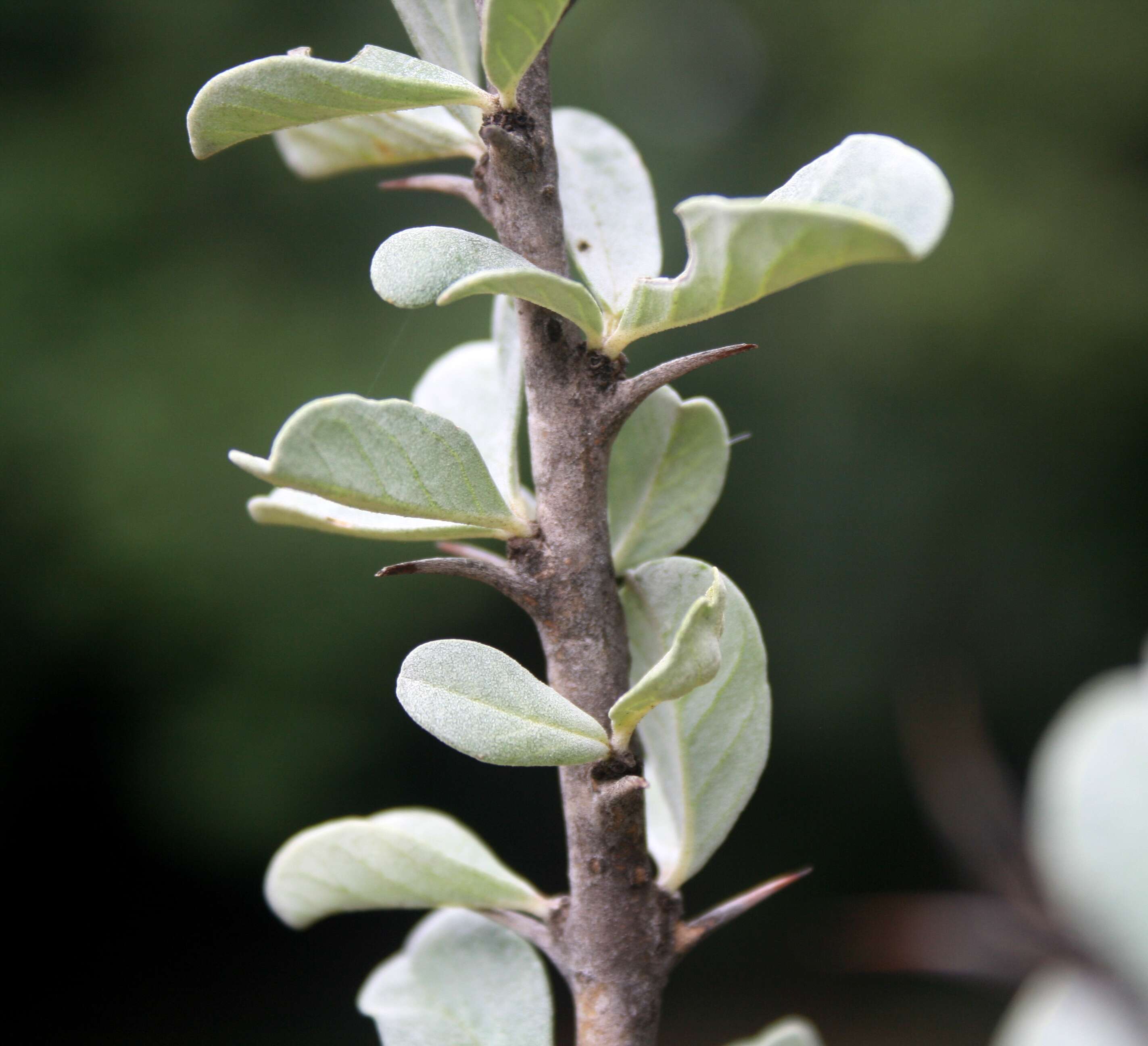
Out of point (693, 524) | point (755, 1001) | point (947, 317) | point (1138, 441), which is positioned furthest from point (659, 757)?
point (755, 1001)

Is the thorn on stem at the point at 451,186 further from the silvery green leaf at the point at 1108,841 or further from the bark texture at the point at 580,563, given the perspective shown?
the silvery green leaf at the point at 1108,841

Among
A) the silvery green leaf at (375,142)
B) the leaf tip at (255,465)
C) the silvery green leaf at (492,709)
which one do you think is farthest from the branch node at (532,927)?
the silvery green leaf at (375,142)

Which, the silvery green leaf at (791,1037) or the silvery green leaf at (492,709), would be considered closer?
the silvery green leaf at (492,709)

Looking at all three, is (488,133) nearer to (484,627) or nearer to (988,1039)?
(484,627)

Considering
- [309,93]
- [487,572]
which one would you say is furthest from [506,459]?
[309,93]

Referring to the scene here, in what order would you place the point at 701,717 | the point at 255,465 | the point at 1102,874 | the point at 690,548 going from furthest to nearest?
1. the point at 690,548
2. the point at 701,717
3. the point at 255,465
4. the point at 1102,874

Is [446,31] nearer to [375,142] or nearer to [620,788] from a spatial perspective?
[375,142]

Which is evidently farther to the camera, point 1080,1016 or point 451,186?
point 451,186
